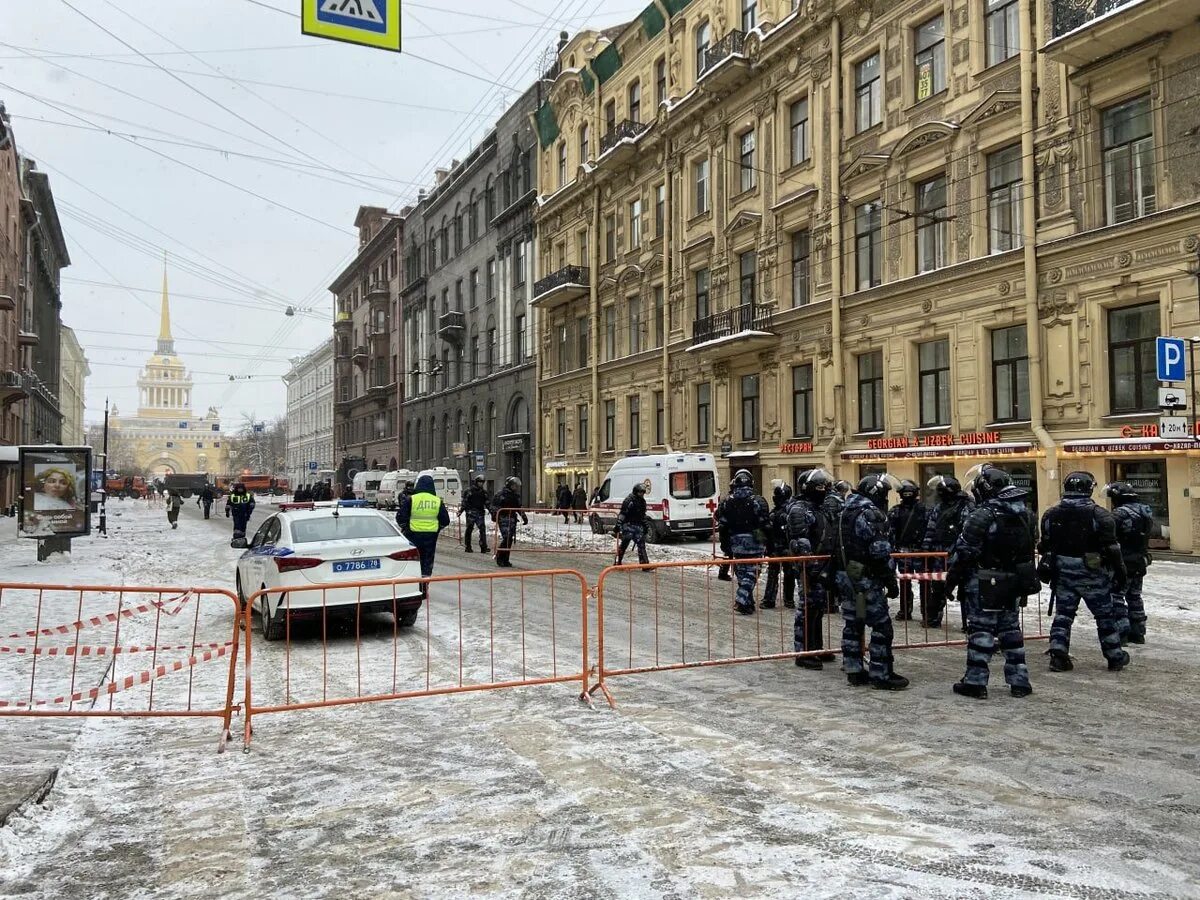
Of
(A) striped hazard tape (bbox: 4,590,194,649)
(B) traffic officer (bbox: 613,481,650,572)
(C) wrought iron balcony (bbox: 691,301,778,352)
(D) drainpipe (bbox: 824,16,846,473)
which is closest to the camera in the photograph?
(A) striped hazard tape (bbox: 4,590,194,649)

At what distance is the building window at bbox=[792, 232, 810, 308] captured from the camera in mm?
25297

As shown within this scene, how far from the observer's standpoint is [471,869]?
12.7ft

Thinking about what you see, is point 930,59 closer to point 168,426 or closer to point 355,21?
point 355,21

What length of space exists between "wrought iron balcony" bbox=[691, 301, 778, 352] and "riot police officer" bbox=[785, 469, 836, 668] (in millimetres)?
16673

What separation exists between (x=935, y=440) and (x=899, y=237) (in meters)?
5.17

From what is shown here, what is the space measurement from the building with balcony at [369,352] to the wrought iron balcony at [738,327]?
3683cm

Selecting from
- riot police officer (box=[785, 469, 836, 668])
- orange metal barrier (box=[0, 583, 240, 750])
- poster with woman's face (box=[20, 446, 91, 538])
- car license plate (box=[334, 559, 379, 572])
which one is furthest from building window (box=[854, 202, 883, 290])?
poster with woman's face (box=[20, 446, 91, 538])

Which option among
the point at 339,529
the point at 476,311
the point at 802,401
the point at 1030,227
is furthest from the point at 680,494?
the point at 476,311

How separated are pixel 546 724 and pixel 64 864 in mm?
3033

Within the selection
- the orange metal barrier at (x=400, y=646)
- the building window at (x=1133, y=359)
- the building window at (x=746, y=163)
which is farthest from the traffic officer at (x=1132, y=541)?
the building window at (x=746, y=163)

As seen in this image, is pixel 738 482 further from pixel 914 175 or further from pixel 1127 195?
pixel 914 175

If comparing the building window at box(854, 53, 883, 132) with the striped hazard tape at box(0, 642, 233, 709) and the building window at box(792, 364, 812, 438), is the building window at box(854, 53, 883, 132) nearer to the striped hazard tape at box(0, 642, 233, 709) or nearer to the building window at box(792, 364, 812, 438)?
the building window at box(792, 364, 812, 438)

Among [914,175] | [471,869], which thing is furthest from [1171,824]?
[914,175]

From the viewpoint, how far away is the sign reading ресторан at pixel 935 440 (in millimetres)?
19578
